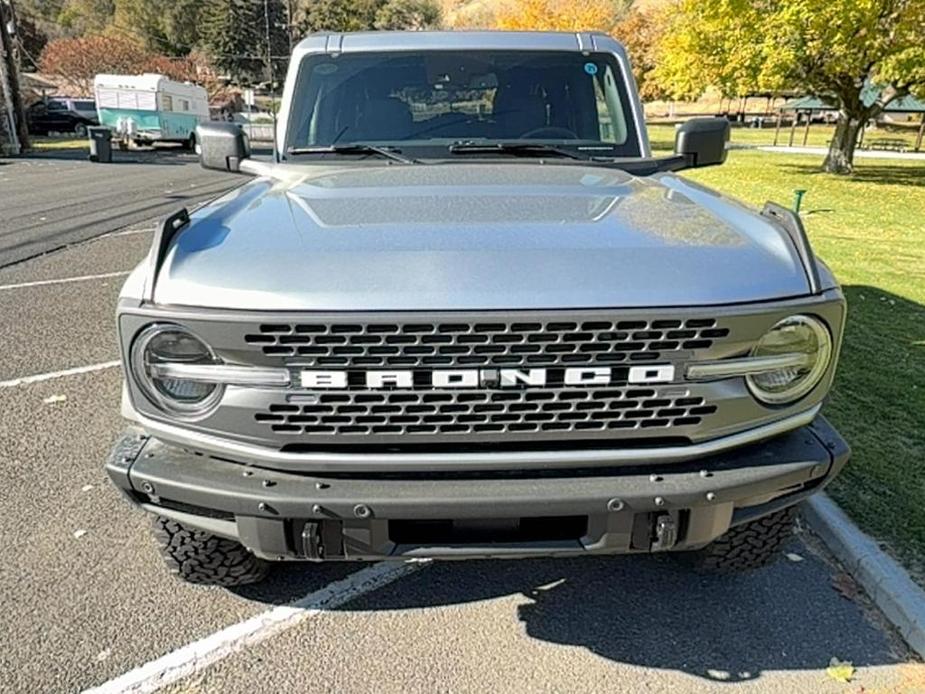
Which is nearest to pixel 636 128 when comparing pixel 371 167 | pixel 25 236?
pixel 371 167

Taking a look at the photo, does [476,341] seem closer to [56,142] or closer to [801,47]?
[801,47]

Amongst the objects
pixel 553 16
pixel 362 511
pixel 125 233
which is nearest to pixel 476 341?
pixel 362 511

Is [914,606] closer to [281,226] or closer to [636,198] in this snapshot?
[636,198]

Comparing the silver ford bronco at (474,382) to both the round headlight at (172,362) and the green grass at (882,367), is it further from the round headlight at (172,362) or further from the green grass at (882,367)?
the green grass at (882,367)

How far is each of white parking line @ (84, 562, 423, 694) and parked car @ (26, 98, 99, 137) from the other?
3748cm

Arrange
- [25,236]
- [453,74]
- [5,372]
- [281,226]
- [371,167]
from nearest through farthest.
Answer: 1. [281,226]
2. [371,167]
3. [453,74]
4. [5,372]
5. [25,236]

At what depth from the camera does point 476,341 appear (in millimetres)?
1996

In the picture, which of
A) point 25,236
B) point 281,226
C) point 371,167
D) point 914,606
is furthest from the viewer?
point 25,236

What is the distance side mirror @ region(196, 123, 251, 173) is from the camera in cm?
383

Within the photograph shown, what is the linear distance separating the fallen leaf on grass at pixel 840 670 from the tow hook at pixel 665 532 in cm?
86

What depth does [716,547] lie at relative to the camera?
274 centimetres

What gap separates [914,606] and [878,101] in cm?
2347

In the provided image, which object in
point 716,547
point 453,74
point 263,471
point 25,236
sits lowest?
point 25,236

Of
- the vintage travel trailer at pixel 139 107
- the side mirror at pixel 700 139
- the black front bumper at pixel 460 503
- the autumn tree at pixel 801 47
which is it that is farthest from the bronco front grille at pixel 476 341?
the vintage travel trailer at pixel 139 107
